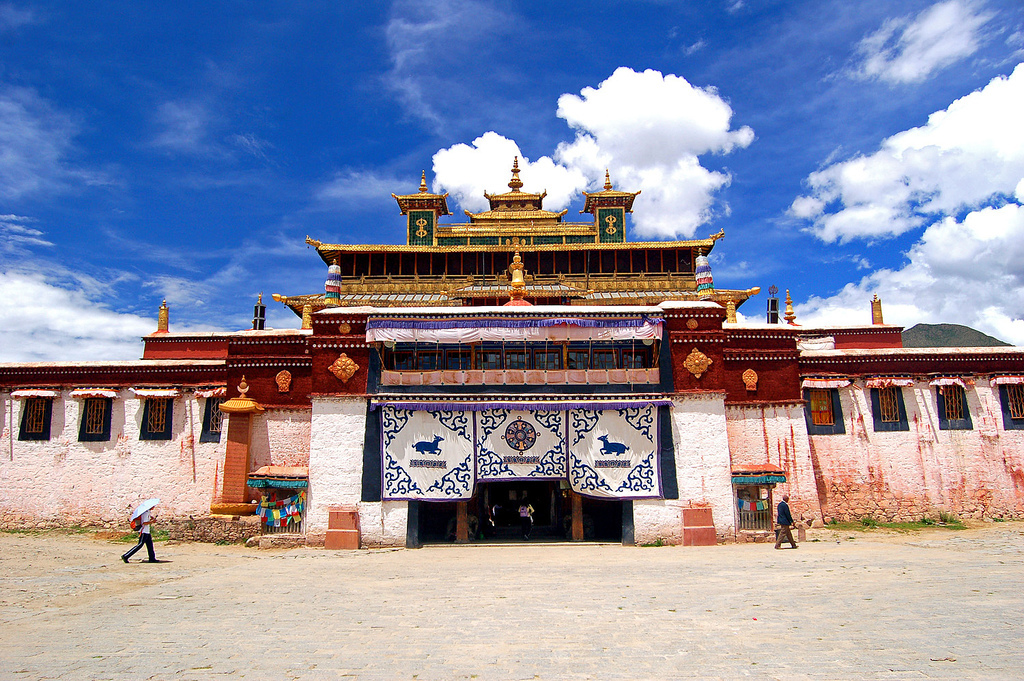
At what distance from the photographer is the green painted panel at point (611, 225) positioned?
40.5m

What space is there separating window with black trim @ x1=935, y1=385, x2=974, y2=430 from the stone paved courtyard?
5.59m

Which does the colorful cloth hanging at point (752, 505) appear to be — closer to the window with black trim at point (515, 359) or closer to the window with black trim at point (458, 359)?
the window with black trim at point (515, 359)

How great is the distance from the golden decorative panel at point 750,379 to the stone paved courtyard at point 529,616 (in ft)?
19.1

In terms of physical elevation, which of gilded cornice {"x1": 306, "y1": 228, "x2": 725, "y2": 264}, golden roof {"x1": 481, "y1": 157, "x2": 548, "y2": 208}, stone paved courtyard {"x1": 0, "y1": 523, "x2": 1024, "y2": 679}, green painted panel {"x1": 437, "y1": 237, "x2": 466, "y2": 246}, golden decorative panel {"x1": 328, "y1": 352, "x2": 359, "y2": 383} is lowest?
stone paved courtyard {"x1": 0, "y1": 523, "x2": 1024, "y2": 679}

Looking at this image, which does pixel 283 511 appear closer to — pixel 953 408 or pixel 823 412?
pixel 823 412

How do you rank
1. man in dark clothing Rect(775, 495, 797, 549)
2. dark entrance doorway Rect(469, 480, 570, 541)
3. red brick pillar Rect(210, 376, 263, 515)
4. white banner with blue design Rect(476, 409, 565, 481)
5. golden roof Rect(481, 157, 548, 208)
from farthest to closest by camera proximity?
golden roof Rect(481, 157, 548, 208)
dark entrance doorway Rect(469, 480, 570, 541)
red brick pillar Rect(210, 376, 263, 515)
white banner with blue design Rect(476, 409, 565, 481)
man in dark clothing Rect(775, 495, 797, 549)

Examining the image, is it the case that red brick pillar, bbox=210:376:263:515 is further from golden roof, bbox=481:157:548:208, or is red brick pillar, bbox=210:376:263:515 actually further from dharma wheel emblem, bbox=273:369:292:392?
golden roof, bbox=481:157:548:208

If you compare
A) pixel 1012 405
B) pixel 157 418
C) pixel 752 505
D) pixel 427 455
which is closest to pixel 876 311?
pixel 1012 405

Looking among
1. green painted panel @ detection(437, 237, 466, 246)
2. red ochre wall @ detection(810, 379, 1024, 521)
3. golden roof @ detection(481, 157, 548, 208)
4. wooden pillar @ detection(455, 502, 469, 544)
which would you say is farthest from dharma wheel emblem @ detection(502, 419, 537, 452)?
golden roof @ detection(481, 157, 548, 208)

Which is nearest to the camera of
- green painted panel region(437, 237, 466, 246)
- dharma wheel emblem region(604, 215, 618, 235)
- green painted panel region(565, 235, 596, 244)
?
green painted panel region(565, 235, 596, 244)

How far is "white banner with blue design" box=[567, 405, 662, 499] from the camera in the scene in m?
18.3

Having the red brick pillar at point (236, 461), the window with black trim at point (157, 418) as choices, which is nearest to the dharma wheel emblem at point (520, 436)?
the red brick pillar at point (236, 461)

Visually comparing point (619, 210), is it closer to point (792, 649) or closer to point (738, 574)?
point (738, 574)

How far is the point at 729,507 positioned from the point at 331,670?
14072mm
